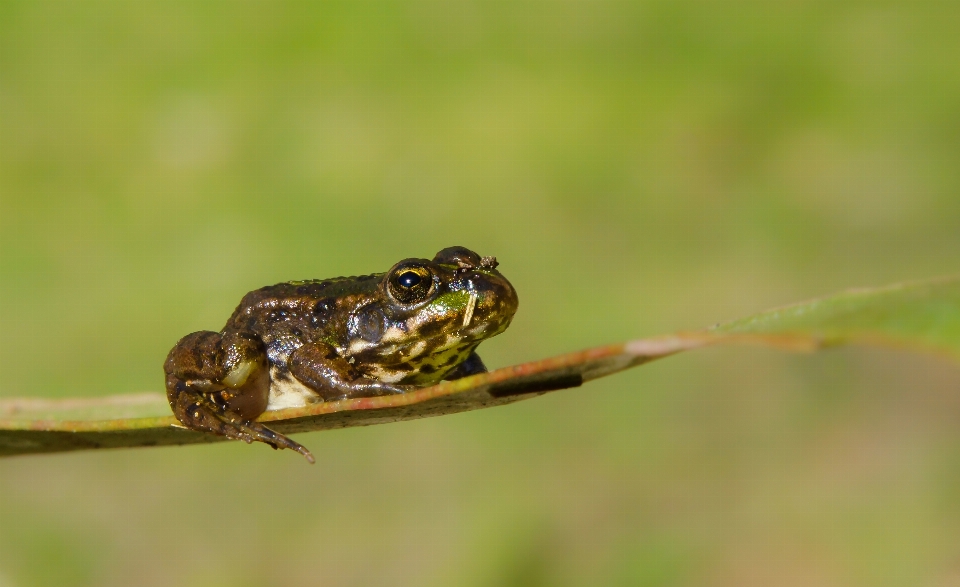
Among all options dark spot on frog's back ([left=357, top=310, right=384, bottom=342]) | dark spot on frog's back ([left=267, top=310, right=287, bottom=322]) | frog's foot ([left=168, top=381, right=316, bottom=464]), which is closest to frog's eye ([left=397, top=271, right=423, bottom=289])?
dark spot on frog's back ([left=357, top=310, right=384, bottom=342])

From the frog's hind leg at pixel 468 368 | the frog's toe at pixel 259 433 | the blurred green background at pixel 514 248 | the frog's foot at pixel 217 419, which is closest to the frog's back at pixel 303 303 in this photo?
the frog's hind leg at pixel 468 368

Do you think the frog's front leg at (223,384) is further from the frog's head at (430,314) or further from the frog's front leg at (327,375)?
the frog's head at (430,314)

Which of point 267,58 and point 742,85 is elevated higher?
point 267,58

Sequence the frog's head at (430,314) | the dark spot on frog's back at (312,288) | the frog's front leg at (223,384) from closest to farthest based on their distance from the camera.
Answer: the frog's front leg at (223,384) → the frog's head at (430,314) → the dark spot on frog's back at (312,288)

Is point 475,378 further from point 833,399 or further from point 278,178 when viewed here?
point 278,178

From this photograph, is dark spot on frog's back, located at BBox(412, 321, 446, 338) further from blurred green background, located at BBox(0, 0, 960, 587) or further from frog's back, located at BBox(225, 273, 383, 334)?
blurred green background, located at BBox(0, 0, 960, 587)

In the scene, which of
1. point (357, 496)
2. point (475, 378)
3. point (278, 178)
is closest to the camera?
point (475, 378)

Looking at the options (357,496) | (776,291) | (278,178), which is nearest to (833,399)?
(776,291)

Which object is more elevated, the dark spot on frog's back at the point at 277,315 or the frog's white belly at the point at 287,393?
the dark spot on frog's back at the point at 277,315
